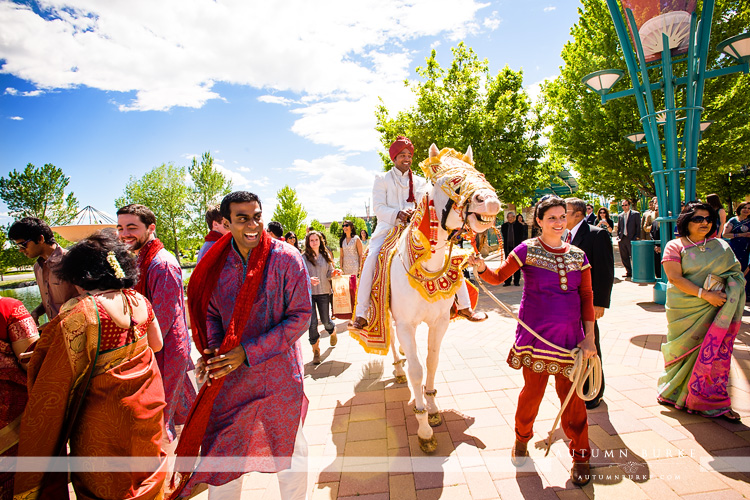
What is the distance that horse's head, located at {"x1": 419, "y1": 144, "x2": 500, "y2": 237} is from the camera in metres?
2.16

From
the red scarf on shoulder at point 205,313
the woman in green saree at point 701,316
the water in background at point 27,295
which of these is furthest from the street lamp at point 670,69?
the water in background at point 27,295

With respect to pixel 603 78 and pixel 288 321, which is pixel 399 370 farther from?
pixel 603 78

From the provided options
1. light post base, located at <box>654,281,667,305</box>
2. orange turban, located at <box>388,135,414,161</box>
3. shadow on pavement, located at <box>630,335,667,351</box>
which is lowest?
shadow on pavement, located at <box>630,335,667,351</box>

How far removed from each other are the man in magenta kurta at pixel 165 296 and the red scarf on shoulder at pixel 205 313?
0.93 m

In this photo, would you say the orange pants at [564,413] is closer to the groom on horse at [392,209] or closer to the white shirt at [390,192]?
the groom on horse at [392,209]

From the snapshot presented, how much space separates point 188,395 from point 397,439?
6.41 feet

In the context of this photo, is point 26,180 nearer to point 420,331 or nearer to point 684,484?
point 420,331

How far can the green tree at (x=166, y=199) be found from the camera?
31.2 m

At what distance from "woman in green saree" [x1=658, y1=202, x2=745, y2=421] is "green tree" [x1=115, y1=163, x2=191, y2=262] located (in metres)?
36.0

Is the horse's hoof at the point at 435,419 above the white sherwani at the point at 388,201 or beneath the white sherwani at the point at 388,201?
beneath

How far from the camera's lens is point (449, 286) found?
2967mm

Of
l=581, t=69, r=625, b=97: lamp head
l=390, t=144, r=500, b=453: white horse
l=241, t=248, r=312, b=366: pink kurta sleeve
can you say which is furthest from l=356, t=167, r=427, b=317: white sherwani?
l=581, t=69, r=625, b=97: lamp head

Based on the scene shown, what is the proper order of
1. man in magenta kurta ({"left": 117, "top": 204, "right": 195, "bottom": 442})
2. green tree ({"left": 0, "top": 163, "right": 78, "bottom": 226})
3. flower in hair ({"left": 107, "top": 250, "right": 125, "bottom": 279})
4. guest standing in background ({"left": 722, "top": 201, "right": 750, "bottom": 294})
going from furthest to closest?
green tree ({"left": 0, "top": 163, "right": 78, "bottom": 226}), guest standing in background ({"left": 722, "top": 201, "right": 750, "bottom": 294}), man in magenta kurta ({"left": 117, "top": 204, "right": 195, "bottom": 442}), flower in hair ({"left": 107, "top": 250, "right": 125, "bottom": 279})

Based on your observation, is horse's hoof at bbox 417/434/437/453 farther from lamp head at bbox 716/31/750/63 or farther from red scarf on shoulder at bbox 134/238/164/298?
lamp head at bbox 716/31/750/63
